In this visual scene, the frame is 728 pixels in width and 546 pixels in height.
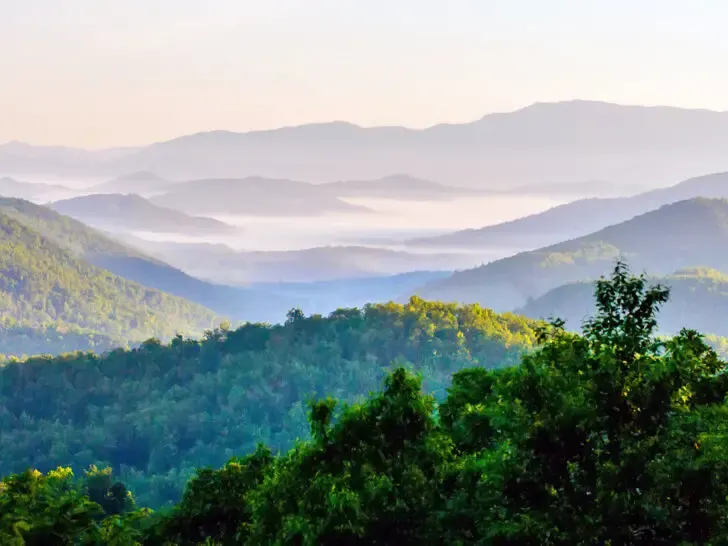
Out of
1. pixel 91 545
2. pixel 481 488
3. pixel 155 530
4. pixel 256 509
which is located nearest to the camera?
pixel 481 488

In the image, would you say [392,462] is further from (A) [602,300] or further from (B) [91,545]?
(B) [91,545]

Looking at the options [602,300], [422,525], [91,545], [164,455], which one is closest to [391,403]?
[422,525]

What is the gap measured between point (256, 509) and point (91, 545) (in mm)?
7459

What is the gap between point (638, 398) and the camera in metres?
25.1

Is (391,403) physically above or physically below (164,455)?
above

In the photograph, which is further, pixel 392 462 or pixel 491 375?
pixel 491 375

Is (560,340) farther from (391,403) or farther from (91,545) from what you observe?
(91,545)

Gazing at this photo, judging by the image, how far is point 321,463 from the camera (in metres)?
28.9

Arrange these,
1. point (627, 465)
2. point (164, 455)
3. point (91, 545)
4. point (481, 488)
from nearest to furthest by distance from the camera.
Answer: point (627, 465), point (481, 488), point (91, 545), point (164, 455)

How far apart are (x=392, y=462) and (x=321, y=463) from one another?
70.3 inches

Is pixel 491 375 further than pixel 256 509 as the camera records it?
Yes

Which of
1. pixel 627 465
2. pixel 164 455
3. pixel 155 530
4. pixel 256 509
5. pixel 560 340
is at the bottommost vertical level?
pixel 164 455

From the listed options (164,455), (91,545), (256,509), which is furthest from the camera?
(164,455)

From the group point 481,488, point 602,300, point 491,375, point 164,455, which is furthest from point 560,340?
point 164,455
